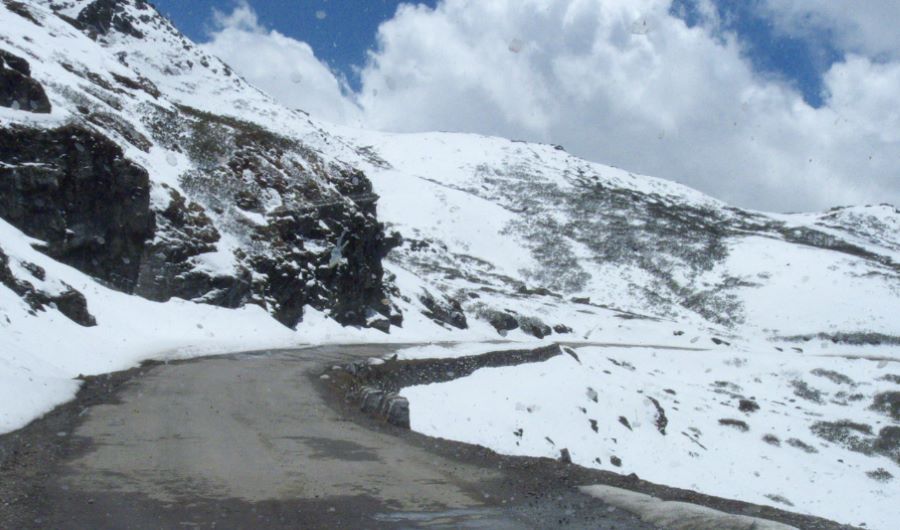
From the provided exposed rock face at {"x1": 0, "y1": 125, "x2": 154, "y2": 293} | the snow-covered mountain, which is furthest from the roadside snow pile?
exposed rock face at {"x1": 0, "y1": 125, "x2": 154, "y2": 293}

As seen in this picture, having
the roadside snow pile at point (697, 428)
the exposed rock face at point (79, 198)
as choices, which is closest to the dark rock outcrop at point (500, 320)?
the roadside snow pile at point (697, 428)

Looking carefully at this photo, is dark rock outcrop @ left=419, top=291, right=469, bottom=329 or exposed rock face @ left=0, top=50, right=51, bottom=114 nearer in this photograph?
exposed rock face @ left=0, top=50, right=51, bottom=114

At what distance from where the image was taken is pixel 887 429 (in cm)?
3378

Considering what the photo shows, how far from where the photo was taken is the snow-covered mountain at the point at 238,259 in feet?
81.3

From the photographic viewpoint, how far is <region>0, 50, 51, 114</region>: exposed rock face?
90.8ft

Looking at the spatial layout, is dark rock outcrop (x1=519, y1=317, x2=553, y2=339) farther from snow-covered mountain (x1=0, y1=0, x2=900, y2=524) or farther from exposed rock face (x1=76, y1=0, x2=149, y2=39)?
exposed rock face (x1=76, y1=0, x2=149, y2=39)

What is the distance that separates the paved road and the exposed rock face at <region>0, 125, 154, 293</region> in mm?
14320

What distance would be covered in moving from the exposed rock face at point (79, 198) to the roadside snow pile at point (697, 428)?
15.5 metres

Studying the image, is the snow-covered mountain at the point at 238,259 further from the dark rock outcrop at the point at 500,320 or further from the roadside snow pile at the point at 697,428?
the roadside snow pile at the point at 697,428

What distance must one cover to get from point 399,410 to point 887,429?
30285mm

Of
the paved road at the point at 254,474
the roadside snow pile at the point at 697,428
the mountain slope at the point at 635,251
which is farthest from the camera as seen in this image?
the mountain slope at the point at 635,251

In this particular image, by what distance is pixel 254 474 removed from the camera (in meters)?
9.34

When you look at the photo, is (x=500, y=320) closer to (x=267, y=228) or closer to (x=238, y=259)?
(x=267, y=228)

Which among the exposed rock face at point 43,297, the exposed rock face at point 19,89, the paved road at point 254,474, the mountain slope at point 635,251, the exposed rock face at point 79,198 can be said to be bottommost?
the paved road at point 254,474
